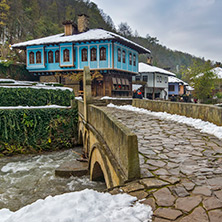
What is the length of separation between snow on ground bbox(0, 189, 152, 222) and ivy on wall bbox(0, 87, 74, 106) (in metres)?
13.4

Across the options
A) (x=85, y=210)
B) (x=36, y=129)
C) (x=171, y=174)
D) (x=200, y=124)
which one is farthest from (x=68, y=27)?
(x=85, y=210)

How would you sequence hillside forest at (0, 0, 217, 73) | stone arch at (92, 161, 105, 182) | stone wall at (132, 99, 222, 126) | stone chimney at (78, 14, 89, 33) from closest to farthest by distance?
stone wall at (132, 99, 222, 126) < stone arch at (92, 161, 105, 182) < stone chimney at (78, 14, 89, 33) < hillside forest at (0, 0, 217, 73)

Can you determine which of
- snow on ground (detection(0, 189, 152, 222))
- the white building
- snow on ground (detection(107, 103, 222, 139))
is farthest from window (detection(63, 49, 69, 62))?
snow on ground (detection(0, 189, 152, 222))

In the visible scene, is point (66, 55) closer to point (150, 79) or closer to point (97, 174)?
point (150, 79)

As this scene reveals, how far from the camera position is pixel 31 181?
10.2 meters

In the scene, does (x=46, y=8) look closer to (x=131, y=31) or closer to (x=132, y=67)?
(x=131, y=31)

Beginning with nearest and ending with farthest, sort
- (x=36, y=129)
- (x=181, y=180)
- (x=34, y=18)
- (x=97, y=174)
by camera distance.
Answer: (x=181, y=180)
(x=97, y=174)
(x=36, y=129)
(x=34, y=18)

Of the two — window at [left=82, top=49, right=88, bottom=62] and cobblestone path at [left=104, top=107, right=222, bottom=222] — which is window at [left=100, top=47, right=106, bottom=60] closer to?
window at [left=82, top=49, right=88, bottom=62]

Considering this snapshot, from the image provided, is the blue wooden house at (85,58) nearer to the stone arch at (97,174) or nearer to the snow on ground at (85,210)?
the stone arch at (97,174)

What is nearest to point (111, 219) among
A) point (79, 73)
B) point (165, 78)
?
point (79, 73)

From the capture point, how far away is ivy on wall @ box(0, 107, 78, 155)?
1382 cm

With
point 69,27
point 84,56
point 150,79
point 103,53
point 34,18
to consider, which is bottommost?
point 150,79

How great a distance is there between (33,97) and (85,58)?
29.3 feet

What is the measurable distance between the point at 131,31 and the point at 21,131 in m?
57.1
